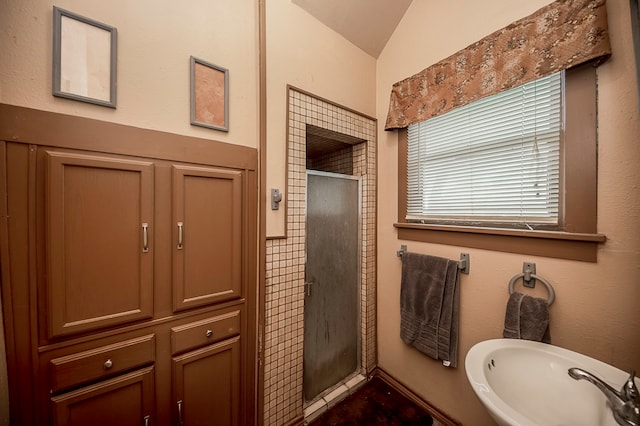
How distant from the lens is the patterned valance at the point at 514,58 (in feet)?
3.17

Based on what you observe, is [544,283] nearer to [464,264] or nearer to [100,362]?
[464,264]

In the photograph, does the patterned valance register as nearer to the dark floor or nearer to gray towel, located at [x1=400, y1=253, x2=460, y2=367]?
gray towel, located at [x1=400, y1=253, x2=460, y2=367]

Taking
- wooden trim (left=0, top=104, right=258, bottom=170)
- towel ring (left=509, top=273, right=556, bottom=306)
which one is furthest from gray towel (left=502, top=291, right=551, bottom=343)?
wooden trim (left=0, top=104, right=258, bottom=170)

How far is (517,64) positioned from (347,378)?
2.32 m

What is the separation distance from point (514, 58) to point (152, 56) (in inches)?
68.7

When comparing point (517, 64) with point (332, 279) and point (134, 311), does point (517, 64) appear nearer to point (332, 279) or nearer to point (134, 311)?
point (332, 279)

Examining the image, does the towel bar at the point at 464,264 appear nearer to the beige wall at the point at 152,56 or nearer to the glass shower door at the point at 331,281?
the glass shower door at the point at 331,281

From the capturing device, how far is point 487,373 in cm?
90

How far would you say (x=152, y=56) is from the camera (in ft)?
3.36

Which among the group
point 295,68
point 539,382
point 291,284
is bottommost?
point 539,382

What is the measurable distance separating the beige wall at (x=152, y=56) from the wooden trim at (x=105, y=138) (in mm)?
39

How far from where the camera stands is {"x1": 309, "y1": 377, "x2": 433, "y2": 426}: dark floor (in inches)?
60.1

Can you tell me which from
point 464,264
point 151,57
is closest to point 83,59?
point 151,57

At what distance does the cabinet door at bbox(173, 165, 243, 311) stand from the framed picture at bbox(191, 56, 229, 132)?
250 millimetres
